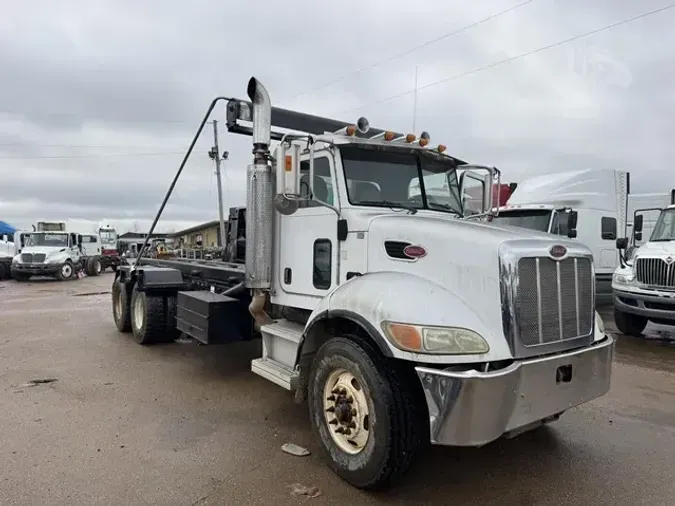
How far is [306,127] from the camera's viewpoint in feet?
18.7

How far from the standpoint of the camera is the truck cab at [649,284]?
771cm

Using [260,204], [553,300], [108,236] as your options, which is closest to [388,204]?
[260,204]

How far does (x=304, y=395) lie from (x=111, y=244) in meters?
27.9

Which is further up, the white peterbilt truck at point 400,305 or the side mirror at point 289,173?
the side mirror at point 289,173

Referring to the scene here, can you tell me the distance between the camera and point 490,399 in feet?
9.18

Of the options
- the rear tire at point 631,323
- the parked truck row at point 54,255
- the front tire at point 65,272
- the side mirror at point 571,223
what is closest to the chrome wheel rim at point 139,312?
Result: the rear tire at point 631,323

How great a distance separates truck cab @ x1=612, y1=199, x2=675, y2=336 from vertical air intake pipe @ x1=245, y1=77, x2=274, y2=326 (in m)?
6.45

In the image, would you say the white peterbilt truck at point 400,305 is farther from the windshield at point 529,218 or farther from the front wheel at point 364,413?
the windshield at point 529,218

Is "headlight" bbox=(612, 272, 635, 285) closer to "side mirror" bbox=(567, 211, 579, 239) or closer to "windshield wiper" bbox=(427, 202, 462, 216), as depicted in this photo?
"side mirror" bbox=(567, 211, 579, 239)

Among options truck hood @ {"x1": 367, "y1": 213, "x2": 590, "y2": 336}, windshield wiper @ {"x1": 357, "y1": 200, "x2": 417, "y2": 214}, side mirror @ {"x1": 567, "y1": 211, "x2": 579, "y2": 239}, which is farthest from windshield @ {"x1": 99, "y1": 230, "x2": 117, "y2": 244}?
truck hood @ {"x1": 367, "y1": 213, "x2": 590, "y2": 336}

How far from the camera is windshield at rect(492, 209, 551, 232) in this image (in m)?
10.7

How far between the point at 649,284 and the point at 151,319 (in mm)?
7760

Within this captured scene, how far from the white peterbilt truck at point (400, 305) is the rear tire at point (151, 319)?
9.76ft

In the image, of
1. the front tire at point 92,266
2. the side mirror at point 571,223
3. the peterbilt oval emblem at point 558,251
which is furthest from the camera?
the front tire at point 92,266
